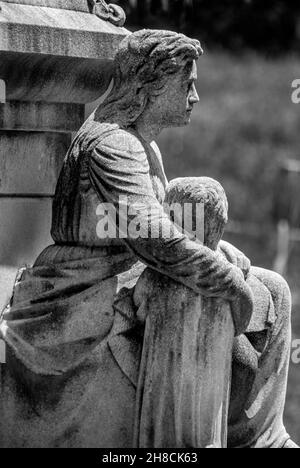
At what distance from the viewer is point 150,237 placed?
7.59m

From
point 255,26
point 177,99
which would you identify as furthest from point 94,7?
point 255,26

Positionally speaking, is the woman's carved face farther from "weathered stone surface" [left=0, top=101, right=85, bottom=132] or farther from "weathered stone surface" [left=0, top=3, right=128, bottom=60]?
"weathered stone surface" [left=0, top=101, right=85, bottom=132]

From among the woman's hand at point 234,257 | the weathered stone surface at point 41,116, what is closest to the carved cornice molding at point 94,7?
the weathered stone surface at point 41,116

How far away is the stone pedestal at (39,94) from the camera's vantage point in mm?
7992

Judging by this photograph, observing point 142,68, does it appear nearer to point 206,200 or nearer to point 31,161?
point 206,200

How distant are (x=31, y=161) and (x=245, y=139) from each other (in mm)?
16579

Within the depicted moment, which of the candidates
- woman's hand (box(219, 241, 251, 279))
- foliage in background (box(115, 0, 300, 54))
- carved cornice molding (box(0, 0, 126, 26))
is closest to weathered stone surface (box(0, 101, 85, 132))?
carved cornice molding (box(0, 0, 126, 26))

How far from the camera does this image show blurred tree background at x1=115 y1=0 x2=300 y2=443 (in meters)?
21.9

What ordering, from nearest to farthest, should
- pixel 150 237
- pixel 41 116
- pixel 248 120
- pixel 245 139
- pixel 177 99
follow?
pixel 150 237, pixel 177 99, pixel 41 116, pixel 245 139, pixel 248 120

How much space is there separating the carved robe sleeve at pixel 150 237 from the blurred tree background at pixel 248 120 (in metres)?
8.54

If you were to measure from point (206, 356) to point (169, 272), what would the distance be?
0.43 meters

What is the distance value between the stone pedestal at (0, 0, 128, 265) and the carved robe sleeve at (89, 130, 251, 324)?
0.58m

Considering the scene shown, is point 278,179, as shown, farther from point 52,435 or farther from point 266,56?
point 52,435

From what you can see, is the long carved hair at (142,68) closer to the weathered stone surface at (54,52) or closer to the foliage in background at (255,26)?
the weathered stone surface at (54,52)
